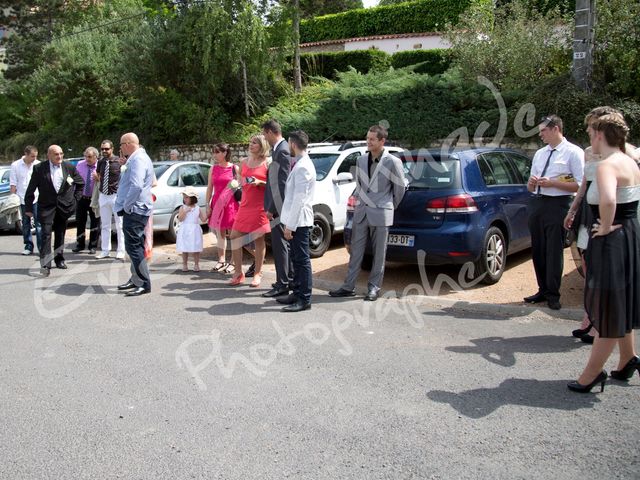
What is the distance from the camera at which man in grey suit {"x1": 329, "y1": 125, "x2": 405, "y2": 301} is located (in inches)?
284

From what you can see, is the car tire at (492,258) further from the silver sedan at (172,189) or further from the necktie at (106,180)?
the necktie at (106,180)

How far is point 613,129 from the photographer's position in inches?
170

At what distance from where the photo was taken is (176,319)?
6.56m

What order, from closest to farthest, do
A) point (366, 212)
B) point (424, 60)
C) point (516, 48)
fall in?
point (366, 212) < point (516, 48) < point (424, 60)

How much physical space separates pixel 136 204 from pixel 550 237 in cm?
513

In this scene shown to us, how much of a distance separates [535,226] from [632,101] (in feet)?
24.7

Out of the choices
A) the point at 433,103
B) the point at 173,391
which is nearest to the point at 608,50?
the point at 433,103

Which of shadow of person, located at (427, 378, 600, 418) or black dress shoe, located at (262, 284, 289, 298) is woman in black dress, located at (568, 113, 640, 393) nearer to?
shadow of person, located at (427, 378, 600, 418)

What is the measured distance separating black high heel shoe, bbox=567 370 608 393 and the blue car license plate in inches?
132

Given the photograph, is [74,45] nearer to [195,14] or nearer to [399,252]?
[195,14]

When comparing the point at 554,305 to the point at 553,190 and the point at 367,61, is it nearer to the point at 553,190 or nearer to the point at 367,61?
the point at 553,190

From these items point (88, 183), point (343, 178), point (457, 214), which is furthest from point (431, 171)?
point (88, 183)

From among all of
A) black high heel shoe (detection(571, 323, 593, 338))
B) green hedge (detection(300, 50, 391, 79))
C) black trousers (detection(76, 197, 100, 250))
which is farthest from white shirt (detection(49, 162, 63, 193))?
green hedge (detection(300, 50, 391, 79))

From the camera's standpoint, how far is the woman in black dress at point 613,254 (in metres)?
4.24
